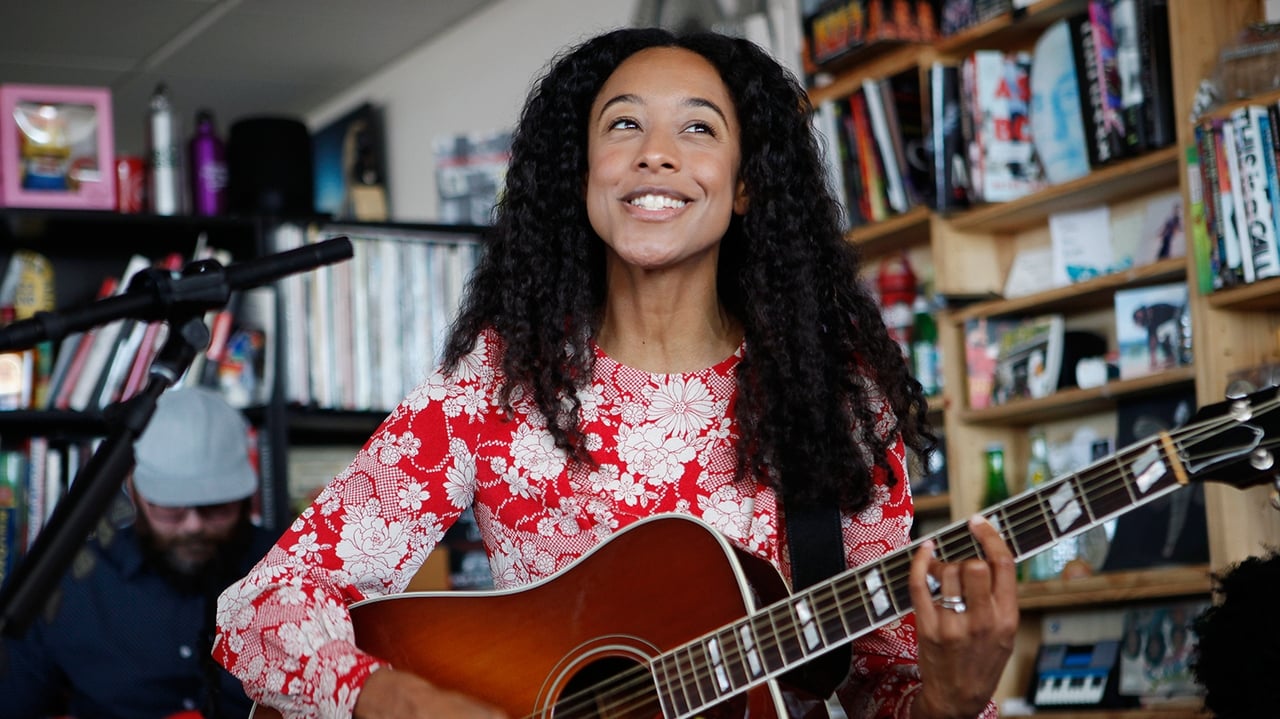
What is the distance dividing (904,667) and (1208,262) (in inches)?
54.9

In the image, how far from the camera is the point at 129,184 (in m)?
3.61

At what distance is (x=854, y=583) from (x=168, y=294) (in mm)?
728

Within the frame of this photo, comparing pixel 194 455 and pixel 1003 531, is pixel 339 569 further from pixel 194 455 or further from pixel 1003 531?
pixel 194 455

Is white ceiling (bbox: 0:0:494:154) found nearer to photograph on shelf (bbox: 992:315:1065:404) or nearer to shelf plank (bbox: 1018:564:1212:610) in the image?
photograph on shelf (bbox: 992:315:1065:404)

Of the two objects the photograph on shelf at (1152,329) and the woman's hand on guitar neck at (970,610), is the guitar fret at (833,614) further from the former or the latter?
the photograph on shelf at (1152,329)

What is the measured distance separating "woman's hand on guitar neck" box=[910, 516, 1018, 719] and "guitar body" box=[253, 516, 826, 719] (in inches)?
6.2

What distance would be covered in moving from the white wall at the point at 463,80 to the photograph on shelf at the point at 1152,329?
1832 millimetres

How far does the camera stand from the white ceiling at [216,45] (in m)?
4.69

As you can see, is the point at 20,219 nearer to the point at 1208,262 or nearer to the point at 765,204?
the point at 765,204

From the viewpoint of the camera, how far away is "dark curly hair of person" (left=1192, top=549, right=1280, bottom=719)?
6.53 ft

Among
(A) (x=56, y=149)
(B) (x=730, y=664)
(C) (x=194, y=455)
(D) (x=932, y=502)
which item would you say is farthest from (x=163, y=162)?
(B) (x=730, y=664)

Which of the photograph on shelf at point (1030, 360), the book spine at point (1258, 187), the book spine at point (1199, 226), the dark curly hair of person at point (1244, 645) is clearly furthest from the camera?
the photograph on shelf at point (1030, 360)

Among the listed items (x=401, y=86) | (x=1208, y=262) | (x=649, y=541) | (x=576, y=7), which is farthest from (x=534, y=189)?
(x=401, y=86)

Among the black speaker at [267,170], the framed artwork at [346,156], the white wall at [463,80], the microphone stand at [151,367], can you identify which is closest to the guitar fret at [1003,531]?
the microphone stand at [151,367]
